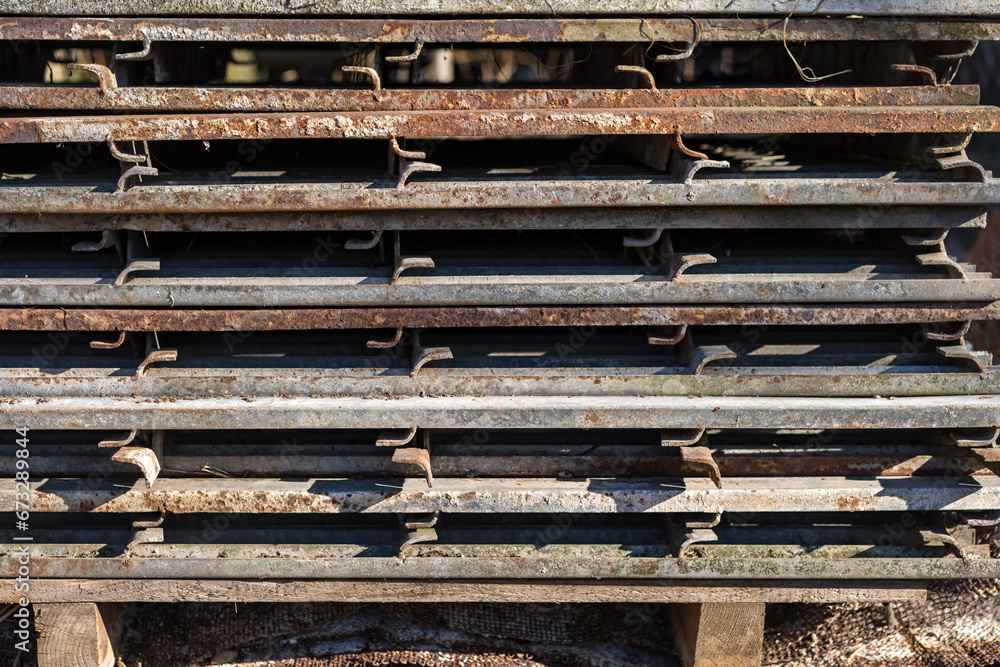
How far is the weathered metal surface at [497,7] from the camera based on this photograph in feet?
8.19

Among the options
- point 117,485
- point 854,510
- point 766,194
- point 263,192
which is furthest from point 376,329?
point 854,510

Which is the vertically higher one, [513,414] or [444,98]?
[444,98]

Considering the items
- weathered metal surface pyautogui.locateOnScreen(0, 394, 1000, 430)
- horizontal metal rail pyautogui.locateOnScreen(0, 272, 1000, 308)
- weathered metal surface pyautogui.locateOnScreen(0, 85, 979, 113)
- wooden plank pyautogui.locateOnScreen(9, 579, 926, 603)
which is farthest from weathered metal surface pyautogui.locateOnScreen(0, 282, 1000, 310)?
wooden plank pyautogui.locateOnScreen(9, 579, 926, 603)

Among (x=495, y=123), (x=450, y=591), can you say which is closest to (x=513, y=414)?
(x=450, y=591)

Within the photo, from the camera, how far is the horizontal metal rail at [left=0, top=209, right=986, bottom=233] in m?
2.74

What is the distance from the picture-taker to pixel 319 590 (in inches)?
131

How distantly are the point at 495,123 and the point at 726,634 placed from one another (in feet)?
9.14

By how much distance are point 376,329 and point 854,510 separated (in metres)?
2.36

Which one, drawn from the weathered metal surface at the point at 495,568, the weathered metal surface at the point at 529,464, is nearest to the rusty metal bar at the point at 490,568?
the weathered metal surface at the point at 495,568

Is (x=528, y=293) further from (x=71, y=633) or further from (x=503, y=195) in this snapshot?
(x=71, y=633)

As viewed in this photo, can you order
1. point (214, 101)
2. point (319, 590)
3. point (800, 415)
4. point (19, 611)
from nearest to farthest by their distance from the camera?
point (214, 101) → point (800, 415) → point (319, 590) → point (19, 611)

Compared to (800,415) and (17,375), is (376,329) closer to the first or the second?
(17,375)

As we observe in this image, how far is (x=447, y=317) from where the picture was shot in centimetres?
282

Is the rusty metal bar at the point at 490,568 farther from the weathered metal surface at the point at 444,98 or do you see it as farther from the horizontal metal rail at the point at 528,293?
the weathered metal surface at the point at 444,98
